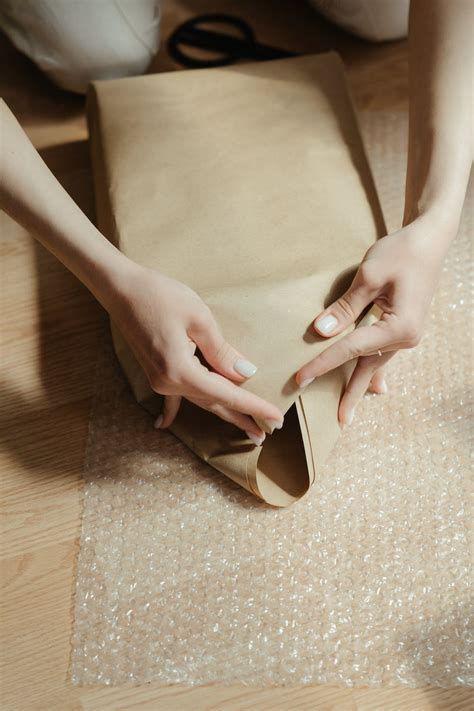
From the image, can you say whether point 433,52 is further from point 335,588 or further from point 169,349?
point 335,588

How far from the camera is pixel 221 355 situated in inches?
24.5

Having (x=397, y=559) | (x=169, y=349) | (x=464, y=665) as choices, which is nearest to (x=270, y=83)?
(x=169, y=349)

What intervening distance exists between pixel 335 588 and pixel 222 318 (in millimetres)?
282

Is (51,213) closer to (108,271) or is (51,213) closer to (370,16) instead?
(108,271)

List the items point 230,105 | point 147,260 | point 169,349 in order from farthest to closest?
point 230,105 → point 147,260 → point 169,349

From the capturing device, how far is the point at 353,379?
27.0 inches

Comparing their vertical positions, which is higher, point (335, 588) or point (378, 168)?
point (378, 168)

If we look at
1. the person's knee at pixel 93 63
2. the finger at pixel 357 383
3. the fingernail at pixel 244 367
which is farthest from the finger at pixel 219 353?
the person's knee at pixel 93 63

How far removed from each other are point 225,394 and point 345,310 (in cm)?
14

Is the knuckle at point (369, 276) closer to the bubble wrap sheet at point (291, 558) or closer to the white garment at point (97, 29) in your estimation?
the bubble wrap sheet at point (291, 558)

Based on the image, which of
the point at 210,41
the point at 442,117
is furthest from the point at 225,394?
the point at 210,41

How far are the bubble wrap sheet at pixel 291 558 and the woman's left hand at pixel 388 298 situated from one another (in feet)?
0.50

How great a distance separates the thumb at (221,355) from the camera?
0.62m

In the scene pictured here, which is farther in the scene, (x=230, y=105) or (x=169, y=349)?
(x=230, y=105)
